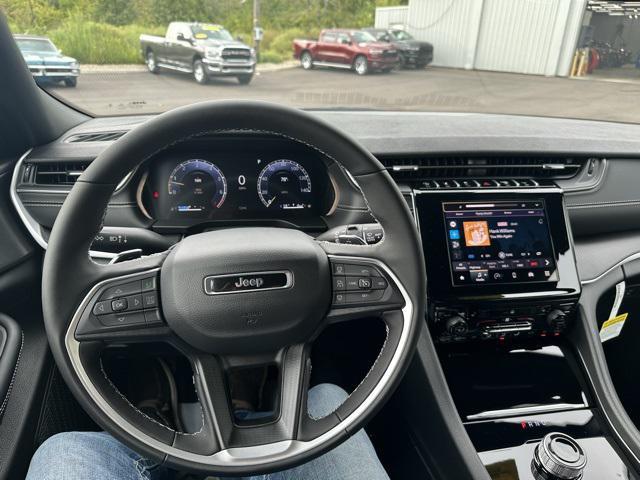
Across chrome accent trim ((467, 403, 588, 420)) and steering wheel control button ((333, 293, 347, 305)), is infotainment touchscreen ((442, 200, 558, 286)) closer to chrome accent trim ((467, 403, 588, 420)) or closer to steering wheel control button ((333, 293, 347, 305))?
chrome accent trim ((467, 403, 588, 420))

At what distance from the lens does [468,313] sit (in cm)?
174

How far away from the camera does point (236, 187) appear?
1.71 m

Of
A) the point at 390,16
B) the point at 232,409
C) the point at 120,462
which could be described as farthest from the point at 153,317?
the point at 390,16

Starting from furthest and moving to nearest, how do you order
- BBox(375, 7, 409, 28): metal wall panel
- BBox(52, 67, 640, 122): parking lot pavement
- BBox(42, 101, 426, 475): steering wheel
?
1. BBox(375, 7, 409, 28): metal wall panel
2. BBox(52, 67, 640, 122): parking lot pavement
3. BBox(42, 101, 426, 475): steering wheel

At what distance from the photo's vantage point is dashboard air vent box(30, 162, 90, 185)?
1656 millimetres

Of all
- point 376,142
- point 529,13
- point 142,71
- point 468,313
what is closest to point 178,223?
point 142,71

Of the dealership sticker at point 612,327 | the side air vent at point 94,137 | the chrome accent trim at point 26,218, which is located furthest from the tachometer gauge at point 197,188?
the dealership sticker at point 612,327

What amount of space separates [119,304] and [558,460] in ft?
3.83

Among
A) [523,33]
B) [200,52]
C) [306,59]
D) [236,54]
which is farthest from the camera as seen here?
[523,33]

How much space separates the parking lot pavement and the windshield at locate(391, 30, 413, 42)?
17 centimetres

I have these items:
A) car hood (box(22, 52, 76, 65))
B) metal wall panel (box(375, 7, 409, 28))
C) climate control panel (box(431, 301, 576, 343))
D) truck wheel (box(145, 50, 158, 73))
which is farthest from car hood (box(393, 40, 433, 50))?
car hood (box(22, 52, 76, 65))

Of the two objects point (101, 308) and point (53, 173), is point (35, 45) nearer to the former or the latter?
point (53, 173)

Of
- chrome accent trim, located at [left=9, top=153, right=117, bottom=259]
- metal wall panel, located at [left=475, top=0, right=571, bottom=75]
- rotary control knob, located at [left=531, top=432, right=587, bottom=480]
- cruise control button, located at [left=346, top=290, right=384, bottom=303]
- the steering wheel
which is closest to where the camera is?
the steering wheel

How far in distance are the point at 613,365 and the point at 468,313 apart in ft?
2.59
